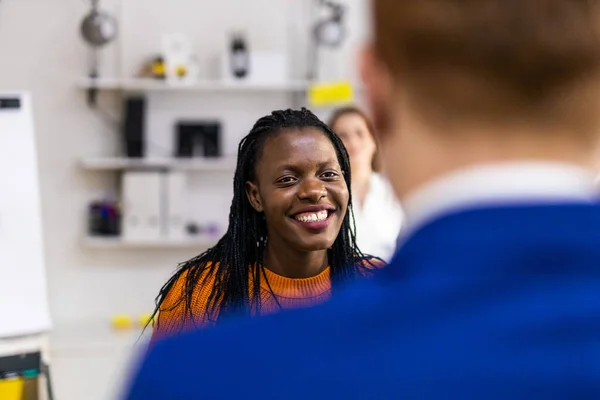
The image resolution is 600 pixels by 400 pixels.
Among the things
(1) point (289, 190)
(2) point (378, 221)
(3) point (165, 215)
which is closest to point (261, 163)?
(1) point (289, 190)

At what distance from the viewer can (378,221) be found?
3.08 meters

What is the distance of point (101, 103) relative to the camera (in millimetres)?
4727

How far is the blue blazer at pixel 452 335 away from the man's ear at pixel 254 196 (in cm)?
160

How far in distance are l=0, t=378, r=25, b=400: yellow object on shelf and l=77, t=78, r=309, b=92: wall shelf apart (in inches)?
64.2

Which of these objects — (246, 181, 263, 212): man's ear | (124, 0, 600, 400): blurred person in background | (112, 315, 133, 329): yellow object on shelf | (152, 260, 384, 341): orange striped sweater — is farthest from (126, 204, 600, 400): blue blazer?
(112, 315, 133, 329): yellow object on shelf

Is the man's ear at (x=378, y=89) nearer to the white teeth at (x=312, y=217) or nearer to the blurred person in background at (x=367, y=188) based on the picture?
the white teeth at (x=312, y=217)

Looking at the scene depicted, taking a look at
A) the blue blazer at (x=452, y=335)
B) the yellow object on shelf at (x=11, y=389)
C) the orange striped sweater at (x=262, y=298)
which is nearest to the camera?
the blue blazer at (x=452, y=335)

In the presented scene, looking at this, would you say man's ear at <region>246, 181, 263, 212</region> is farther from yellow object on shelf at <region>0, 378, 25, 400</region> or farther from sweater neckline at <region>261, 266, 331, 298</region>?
yellow object on shelf at <region>0, 378, 25, 400</region>

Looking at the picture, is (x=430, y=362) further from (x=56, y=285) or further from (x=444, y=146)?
(x=56, y=285)

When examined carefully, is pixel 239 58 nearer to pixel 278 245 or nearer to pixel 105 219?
pixel 105 219

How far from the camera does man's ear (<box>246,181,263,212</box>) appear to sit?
214 centimetres

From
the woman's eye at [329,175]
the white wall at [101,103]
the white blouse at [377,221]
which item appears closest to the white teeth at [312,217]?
the woman's eye at [329,175]

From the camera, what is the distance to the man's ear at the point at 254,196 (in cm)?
214

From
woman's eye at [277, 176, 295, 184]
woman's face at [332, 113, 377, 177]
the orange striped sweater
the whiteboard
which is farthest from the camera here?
the whiteboard
